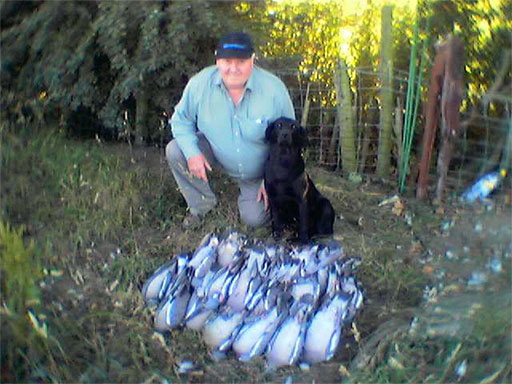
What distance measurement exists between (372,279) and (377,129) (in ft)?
6.86

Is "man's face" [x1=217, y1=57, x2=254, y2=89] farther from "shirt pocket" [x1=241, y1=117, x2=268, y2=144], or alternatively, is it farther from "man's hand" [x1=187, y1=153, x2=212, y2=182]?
"man's hand" [x1=187, y1=153, x2=212, y2=182]

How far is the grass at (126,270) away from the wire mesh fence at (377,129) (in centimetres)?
33

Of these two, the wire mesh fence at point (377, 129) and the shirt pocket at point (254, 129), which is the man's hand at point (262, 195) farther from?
the wire mesh fence at point (377, 129)

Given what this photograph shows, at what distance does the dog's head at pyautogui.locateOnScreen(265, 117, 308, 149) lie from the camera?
165 inches

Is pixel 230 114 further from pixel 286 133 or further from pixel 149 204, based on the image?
pixel 149 204

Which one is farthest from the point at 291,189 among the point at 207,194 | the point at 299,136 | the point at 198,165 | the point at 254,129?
the point at 207,194

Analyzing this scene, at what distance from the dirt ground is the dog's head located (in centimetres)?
77

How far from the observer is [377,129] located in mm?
5820

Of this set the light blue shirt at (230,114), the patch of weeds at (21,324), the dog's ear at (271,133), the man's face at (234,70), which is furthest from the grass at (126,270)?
the man's face at (234,70)

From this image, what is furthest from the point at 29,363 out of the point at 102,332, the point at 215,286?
the point at 215,286

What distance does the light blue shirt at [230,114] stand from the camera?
175 inches

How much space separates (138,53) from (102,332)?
2496mm

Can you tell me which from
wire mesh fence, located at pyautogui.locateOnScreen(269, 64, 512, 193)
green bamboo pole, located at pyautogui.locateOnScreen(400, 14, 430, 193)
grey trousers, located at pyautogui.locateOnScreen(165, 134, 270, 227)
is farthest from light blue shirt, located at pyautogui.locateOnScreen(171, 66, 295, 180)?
wire mesh fence, located at pyautogui.locateOnScreen(269, 64, 512, 193)

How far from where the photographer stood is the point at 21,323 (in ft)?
10.1
